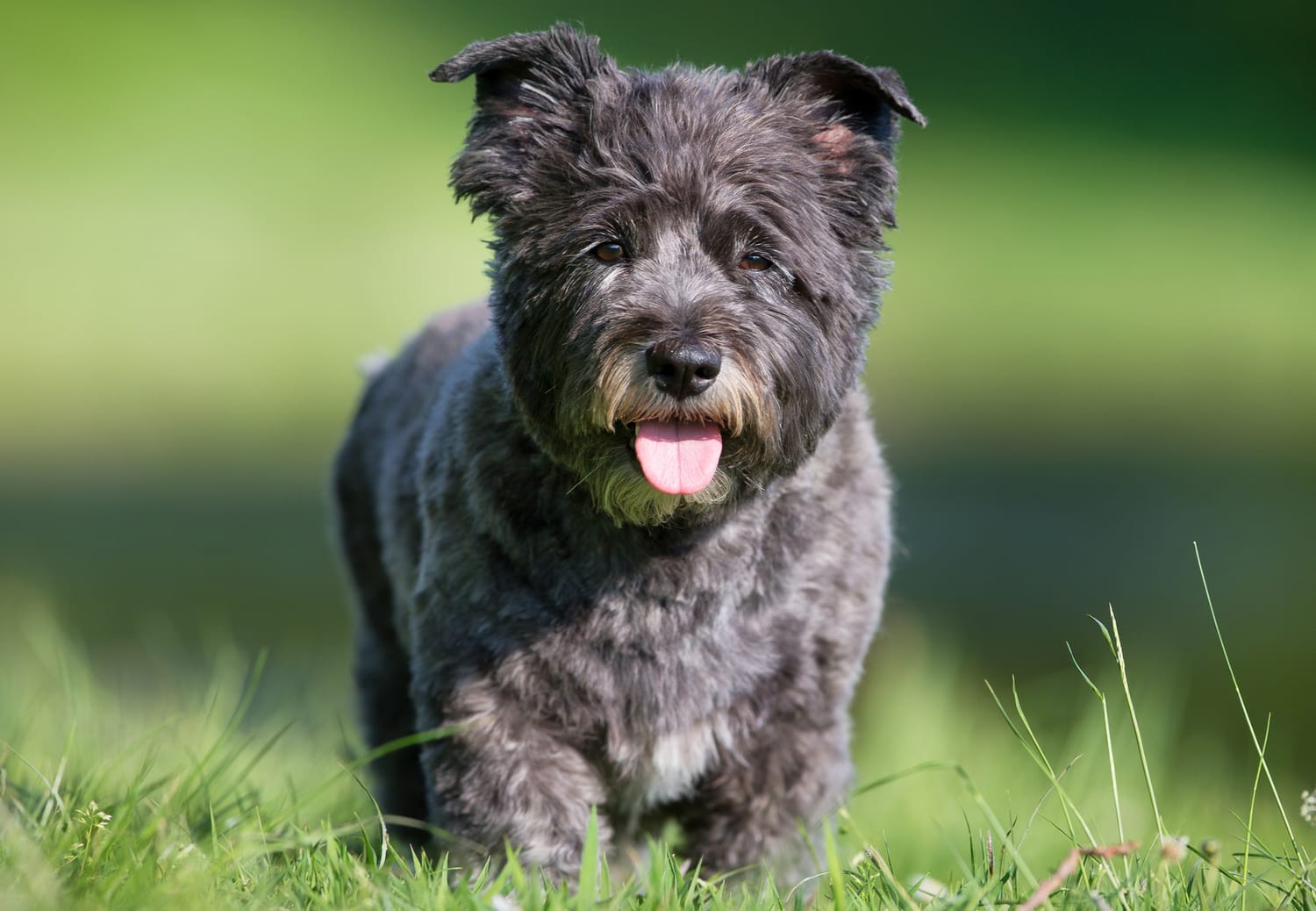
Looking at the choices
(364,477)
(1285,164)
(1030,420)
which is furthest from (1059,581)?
(1285,164)

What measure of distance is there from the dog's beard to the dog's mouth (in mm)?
19

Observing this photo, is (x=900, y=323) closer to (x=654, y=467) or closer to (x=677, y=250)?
(x=677, y=250)

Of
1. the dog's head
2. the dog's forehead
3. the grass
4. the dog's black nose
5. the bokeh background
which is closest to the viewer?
the grass

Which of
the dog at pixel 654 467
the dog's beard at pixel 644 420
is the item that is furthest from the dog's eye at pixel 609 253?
the dog's beard at pixel 644 420

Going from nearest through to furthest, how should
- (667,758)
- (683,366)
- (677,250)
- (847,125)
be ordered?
(683,366) → (677,250) → (667,758) → (847,125)

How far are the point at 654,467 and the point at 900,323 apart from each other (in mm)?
12752

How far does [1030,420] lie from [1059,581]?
13.3ft

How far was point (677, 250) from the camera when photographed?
12.0ft

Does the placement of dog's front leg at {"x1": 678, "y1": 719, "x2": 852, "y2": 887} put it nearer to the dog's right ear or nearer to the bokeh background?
the dog's right ear

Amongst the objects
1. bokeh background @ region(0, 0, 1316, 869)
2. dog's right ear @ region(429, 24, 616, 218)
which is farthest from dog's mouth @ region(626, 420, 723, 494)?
bokeh background @ region(0, 0, 1316, 869)

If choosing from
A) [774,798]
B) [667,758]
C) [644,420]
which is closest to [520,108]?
[644,420]

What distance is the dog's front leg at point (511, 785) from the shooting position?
12.2 feet

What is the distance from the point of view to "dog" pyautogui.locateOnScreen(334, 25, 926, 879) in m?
3.58

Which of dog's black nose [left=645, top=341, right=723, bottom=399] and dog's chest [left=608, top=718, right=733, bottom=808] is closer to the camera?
dog's black nose [left=645, top=341, right=723, bottom=399]
